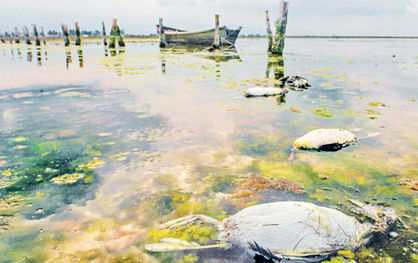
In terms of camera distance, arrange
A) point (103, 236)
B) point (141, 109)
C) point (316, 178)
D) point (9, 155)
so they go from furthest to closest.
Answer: point (141, 109)
point (9, 155)
point (316, 178)
point (103, 236)

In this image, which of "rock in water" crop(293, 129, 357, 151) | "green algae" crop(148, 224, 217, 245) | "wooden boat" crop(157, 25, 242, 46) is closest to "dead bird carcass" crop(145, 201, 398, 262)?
"green algae" crop(148, 224, 217, 245)

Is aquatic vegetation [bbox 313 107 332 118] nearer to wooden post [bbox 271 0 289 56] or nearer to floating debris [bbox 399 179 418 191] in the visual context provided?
floating debris [bbox 399 179 418 191]

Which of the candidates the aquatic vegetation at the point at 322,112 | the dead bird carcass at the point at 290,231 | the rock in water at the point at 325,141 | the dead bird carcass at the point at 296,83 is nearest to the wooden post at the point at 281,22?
the dead bird carcass at the point at 296,83

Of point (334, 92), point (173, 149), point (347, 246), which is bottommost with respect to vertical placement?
point (347, 246)

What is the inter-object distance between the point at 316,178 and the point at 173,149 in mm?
2158

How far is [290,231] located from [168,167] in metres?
1.91

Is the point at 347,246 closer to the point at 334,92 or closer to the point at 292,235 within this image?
the point at 292,235

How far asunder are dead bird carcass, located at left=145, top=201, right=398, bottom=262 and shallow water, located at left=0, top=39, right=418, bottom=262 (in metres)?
0.10

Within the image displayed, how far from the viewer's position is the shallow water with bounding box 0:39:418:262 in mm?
2375

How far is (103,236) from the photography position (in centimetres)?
240

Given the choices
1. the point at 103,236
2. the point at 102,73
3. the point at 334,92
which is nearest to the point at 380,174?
the point at 103,236

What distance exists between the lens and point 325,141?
168 inches

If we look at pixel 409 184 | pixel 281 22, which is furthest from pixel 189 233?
pixel 281 22

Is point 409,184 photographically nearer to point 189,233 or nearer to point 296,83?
point 189,233
